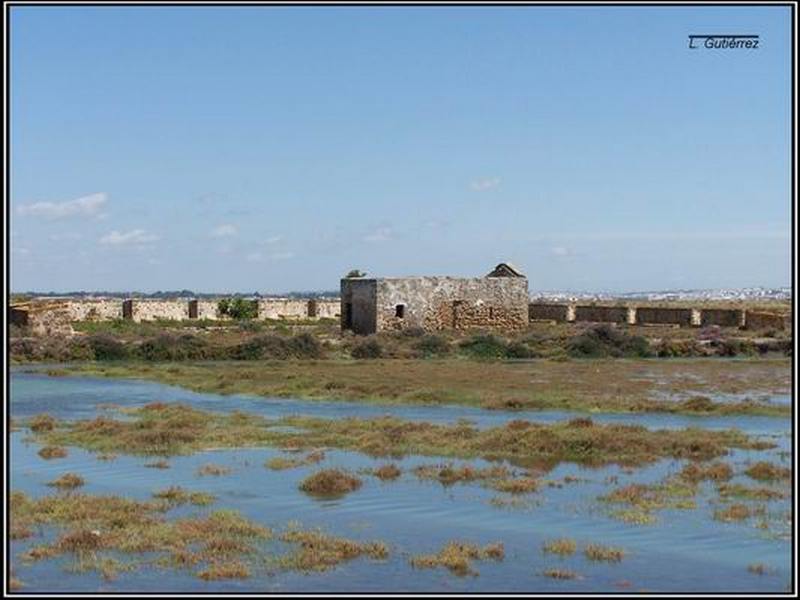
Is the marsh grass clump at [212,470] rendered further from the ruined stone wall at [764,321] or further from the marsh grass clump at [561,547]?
the ruined stone wall at [764,321]

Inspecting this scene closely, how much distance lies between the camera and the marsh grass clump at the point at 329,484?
15.4 m

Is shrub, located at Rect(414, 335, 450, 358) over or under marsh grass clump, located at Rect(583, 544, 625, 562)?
over

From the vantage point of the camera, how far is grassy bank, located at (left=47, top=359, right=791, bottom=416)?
25.0 meters

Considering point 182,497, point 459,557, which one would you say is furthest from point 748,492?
point 182,497

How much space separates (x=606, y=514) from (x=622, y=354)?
25.4 metres

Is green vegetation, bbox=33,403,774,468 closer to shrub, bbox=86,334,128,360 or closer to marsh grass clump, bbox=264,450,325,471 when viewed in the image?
marsh grass clump, bbox=264,450,325,471

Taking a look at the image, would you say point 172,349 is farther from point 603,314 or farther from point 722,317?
point 722,317

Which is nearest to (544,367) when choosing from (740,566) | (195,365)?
(195,365)

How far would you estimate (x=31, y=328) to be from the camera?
145 feet

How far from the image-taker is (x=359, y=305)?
149 ft

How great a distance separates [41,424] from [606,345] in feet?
71.8

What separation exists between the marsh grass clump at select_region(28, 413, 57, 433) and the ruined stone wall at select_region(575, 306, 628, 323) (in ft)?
119

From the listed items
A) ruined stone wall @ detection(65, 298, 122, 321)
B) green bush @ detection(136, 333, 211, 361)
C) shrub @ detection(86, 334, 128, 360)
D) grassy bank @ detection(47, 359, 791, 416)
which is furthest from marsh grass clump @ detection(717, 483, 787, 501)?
ruined stone wall @ detection(65, 298, 122, 321)

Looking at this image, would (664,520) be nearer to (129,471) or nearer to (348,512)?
(348,512)
